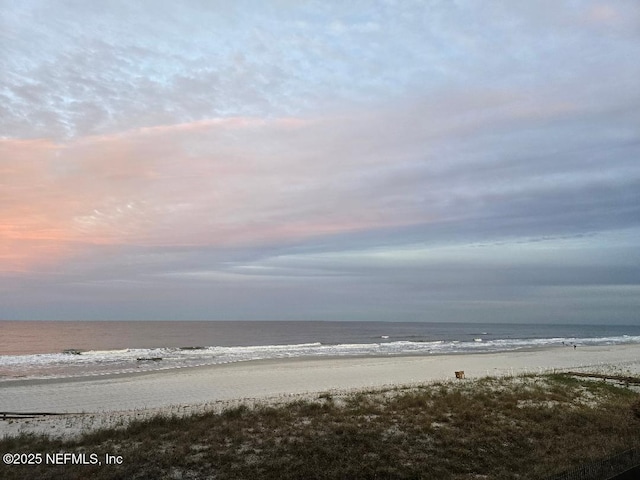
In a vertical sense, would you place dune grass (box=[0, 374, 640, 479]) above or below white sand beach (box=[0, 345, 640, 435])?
above

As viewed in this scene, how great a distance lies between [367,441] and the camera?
10.4 metres

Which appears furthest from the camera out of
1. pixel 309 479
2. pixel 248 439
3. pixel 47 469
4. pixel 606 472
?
pixel 248 439

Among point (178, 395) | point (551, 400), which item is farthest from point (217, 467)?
point (178, 395)

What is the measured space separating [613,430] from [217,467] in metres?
9.24

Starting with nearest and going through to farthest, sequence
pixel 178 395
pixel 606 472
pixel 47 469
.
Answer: pixel 606 472, pixel 47 469, pixel 178 395

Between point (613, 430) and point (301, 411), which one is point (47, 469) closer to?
point (301, 411)

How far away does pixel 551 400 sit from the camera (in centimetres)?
1564

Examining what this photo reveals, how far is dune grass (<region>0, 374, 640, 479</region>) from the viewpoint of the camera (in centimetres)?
859

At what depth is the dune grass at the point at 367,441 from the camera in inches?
338

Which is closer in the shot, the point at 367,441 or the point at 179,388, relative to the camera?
the point at 367,441

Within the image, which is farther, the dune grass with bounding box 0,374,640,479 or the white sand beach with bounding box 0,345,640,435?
the white sand beach with bounding box 0,345,640,435

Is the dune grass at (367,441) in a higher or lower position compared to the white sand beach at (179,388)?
higher

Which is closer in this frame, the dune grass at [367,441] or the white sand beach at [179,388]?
the dune grass at [367,441]

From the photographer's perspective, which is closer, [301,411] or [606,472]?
[606,472]
